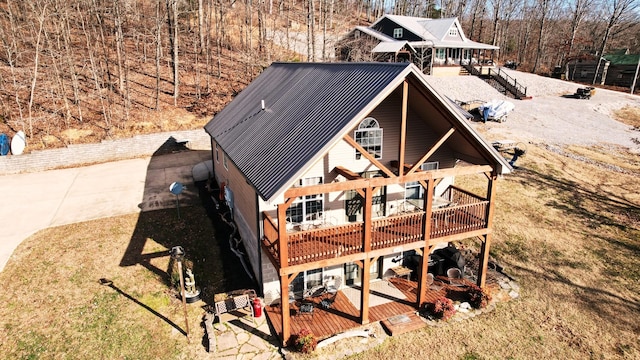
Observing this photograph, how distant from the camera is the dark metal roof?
1145 cm

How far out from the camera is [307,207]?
574 inches

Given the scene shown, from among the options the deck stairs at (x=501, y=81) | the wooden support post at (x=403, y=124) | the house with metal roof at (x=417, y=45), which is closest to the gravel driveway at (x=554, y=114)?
the deck stairs at (x=501, y=81)

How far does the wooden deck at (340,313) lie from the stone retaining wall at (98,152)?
774 inches

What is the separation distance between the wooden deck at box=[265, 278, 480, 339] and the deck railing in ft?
8.85

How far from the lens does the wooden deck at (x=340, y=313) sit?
13.3 m

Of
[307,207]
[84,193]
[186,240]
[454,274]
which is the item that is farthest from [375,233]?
[84,193]

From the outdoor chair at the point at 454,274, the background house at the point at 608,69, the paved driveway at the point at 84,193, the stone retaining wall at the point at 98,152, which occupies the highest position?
the background house at the point at 608,69

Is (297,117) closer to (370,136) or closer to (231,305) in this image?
(370,136)

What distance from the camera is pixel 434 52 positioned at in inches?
1988

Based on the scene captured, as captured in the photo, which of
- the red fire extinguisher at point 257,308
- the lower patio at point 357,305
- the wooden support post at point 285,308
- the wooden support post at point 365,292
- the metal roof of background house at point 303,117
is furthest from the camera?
the red fire extinguisher at point 257,308

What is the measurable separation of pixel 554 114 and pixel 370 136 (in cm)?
3401

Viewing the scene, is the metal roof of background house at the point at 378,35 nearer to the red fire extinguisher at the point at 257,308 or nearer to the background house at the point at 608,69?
the background house at the point at 608,69

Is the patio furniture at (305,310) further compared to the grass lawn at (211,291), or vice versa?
the patio furniture at (305,310)

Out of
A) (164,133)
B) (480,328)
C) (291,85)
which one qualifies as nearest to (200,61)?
(164,133)
